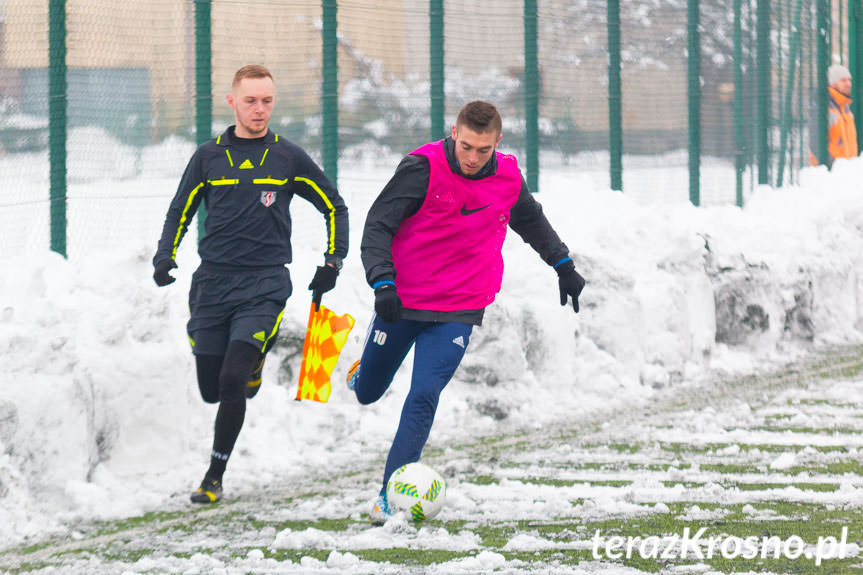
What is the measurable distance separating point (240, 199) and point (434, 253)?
1.09 meters

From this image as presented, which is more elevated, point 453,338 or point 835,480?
point 453,338

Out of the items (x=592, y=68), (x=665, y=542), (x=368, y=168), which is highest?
(x=592, y=68)

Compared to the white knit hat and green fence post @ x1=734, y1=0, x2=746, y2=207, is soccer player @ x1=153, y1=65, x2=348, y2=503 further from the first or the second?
the white knit hat

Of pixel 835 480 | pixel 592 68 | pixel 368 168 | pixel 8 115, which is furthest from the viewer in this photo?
pixel 592 68

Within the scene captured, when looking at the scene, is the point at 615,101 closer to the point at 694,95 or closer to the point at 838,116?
the point at 694,95

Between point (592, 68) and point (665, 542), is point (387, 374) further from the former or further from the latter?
point (592, 68)

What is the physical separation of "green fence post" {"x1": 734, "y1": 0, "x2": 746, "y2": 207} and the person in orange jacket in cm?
322

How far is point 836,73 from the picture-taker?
19828 mm

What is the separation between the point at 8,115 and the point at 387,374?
334 cm

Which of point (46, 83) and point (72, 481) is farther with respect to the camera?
point (46, 83)

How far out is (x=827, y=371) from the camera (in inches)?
452

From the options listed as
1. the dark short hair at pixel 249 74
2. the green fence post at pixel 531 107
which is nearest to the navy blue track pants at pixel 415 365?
the dark short hair at pixel 249 74

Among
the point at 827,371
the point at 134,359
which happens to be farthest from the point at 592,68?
the point at 134,359

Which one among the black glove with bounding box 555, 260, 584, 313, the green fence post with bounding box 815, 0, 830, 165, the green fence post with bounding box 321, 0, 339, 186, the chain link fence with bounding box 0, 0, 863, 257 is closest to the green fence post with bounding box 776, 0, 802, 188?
the chain link fence with bounding box 0, 0, 863, 257
